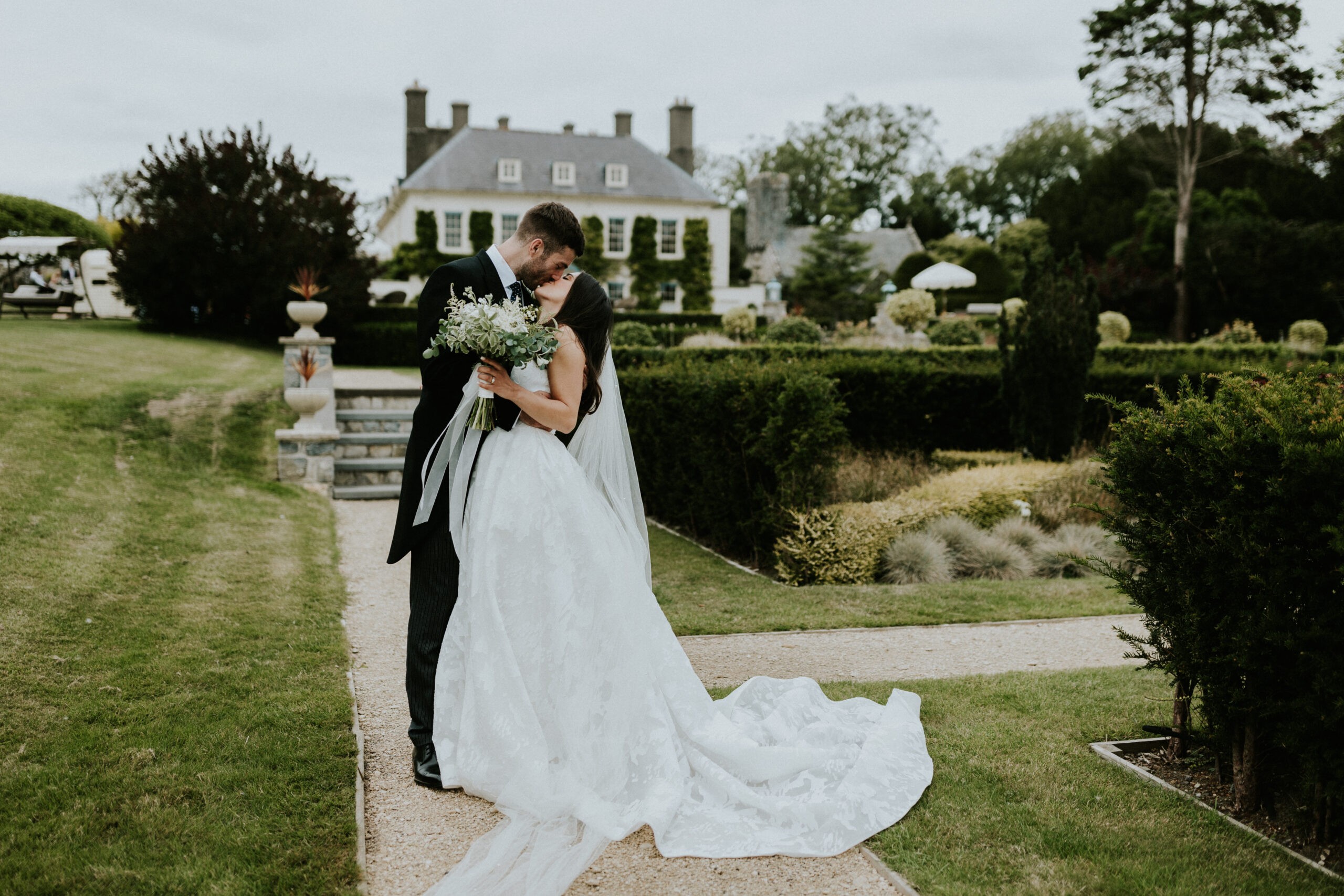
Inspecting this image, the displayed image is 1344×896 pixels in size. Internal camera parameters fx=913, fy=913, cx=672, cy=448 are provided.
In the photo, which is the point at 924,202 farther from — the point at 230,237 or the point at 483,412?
the point at 483,412

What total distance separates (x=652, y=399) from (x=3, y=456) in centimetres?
507

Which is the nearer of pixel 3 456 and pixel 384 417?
pixel 3 456

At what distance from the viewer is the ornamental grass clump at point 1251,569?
Answer: 2477 millimetres

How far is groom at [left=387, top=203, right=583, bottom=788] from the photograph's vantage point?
10.2 ft

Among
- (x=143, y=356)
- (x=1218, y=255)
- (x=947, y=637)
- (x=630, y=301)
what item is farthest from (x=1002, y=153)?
(x=947, y=637)

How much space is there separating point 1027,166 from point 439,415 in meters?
57.7

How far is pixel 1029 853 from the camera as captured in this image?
266cm

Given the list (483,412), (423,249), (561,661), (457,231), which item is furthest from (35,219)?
(561,661)

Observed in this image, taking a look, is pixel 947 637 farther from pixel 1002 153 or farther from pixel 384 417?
pixel 1002 153

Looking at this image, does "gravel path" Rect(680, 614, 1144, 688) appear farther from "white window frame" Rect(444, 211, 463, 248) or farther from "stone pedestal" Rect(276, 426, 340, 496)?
"white window frame" Rect(444, 211, 463, 248)

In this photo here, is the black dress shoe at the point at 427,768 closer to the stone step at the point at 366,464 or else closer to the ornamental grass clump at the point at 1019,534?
the ornamental grass clump at the point at 1019,534

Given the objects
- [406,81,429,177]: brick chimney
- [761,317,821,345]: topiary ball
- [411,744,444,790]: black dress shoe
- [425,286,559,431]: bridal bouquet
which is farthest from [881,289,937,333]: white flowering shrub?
[406,81,429,177]: brick chimney

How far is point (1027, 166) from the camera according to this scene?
54.0 metres

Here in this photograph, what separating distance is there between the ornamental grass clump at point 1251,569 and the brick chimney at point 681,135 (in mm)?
36622
